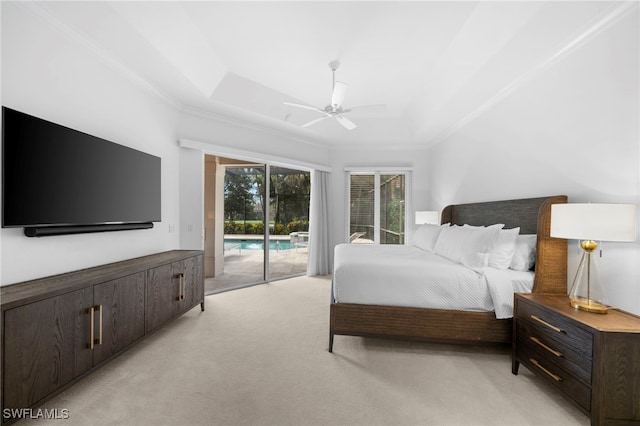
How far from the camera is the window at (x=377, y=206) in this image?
5.57 m

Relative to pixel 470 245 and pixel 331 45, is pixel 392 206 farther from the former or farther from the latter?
pixel 331 45

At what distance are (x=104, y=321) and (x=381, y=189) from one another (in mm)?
4836

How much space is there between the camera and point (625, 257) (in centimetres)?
182

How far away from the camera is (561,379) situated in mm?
1646

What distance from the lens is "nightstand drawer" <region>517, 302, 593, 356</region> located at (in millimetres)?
1505

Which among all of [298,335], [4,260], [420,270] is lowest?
[298,335]

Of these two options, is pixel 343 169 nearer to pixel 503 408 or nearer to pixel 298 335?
pixel 298 335

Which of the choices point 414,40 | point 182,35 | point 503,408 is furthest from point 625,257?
point 182,35

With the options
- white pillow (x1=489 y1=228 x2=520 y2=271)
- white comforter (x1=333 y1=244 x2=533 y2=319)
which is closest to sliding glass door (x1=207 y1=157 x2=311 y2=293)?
white comforter (x1=333 y1=244 x2=533 y2=319)

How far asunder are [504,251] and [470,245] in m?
0.30

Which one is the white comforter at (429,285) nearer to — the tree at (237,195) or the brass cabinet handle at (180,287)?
the brass cabinet handle at (180,287)

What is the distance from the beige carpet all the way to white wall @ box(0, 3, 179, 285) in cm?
95

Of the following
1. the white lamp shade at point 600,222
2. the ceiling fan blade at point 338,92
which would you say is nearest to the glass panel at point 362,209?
the ceiling fan blade at point 338,92

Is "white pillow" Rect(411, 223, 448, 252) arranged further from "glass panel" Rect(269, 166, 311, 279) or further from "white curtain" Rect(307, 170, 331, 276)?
"glass panel" Rect(269, 166, 311, 279)
